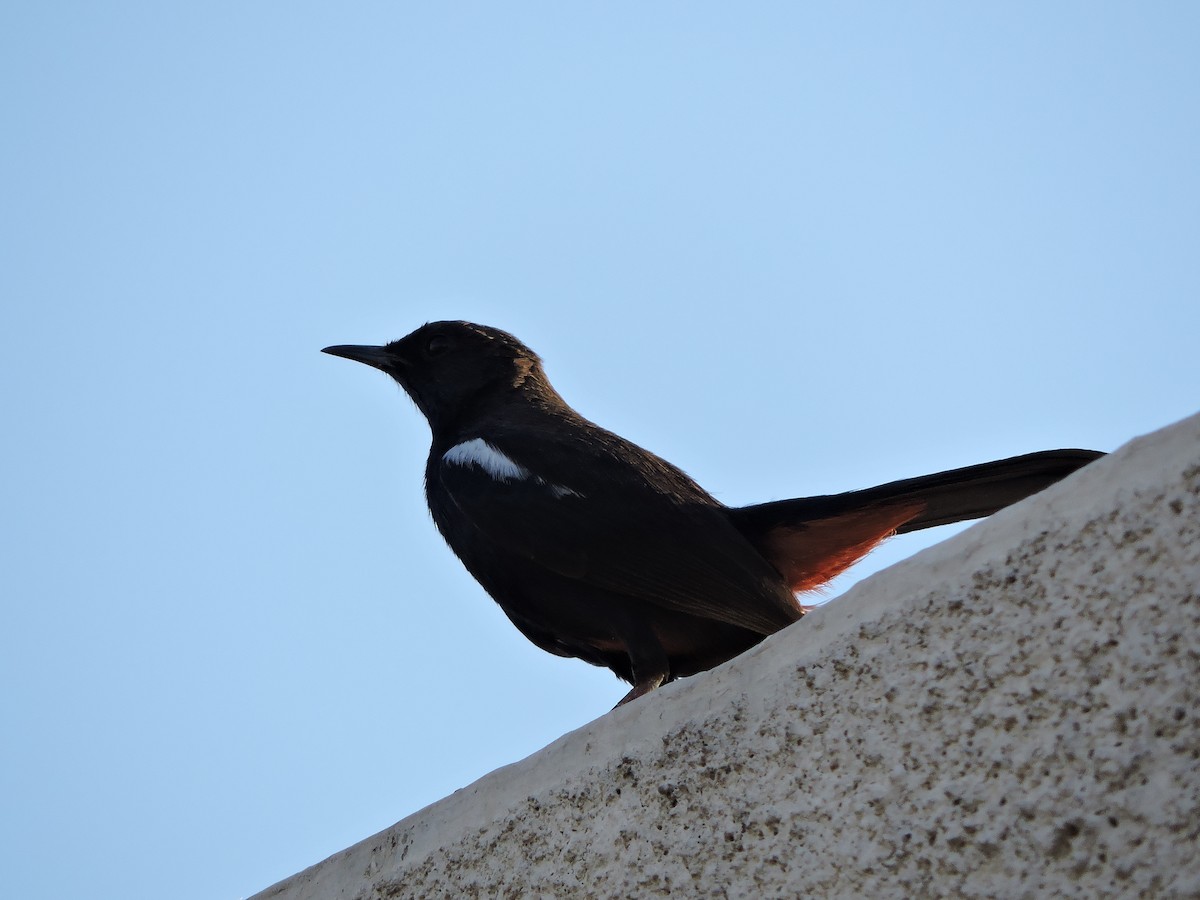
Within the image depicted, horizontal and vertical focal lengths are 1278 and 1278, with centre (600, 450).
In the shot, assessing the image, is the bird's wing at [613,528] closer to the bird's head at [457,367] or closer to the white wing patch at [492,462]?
the white wing patch at [492,462]

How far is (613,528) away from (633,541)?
80mm

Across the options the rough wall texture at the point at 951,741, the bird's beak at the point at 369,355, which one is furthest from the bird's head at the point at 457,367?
the rough wall texture at the point at 951,741

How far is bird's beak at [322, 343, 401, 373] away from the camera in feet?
17.3

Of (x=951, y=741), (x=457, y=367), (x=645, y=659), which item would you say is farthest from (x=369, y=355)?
(x=951, y=741)

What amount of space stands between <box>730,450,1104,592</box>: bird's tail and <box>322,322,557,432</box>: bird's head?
1.26 meters

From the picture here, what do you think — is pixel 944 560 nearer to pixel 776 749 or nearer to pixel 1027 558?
pixel 1027 558

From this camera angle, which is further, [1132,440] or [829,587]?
[829,587]

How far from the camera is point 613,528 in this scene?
13.1ft

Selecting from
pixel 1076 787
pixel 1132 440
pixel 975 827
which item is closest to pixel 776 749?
pixel 975 827

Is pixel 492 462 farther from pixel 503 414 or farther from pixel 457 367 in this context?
pixel 457 367

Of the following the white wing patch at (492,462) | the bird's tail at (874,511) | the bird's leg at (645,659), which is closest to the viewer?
the bird's tail at (874,511)

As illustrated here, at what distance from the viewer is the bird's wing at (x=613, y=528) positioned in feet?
12.5

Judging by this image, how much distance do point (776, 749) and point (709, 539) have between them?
2.05m

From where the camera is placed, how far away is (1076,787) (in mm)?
1573
